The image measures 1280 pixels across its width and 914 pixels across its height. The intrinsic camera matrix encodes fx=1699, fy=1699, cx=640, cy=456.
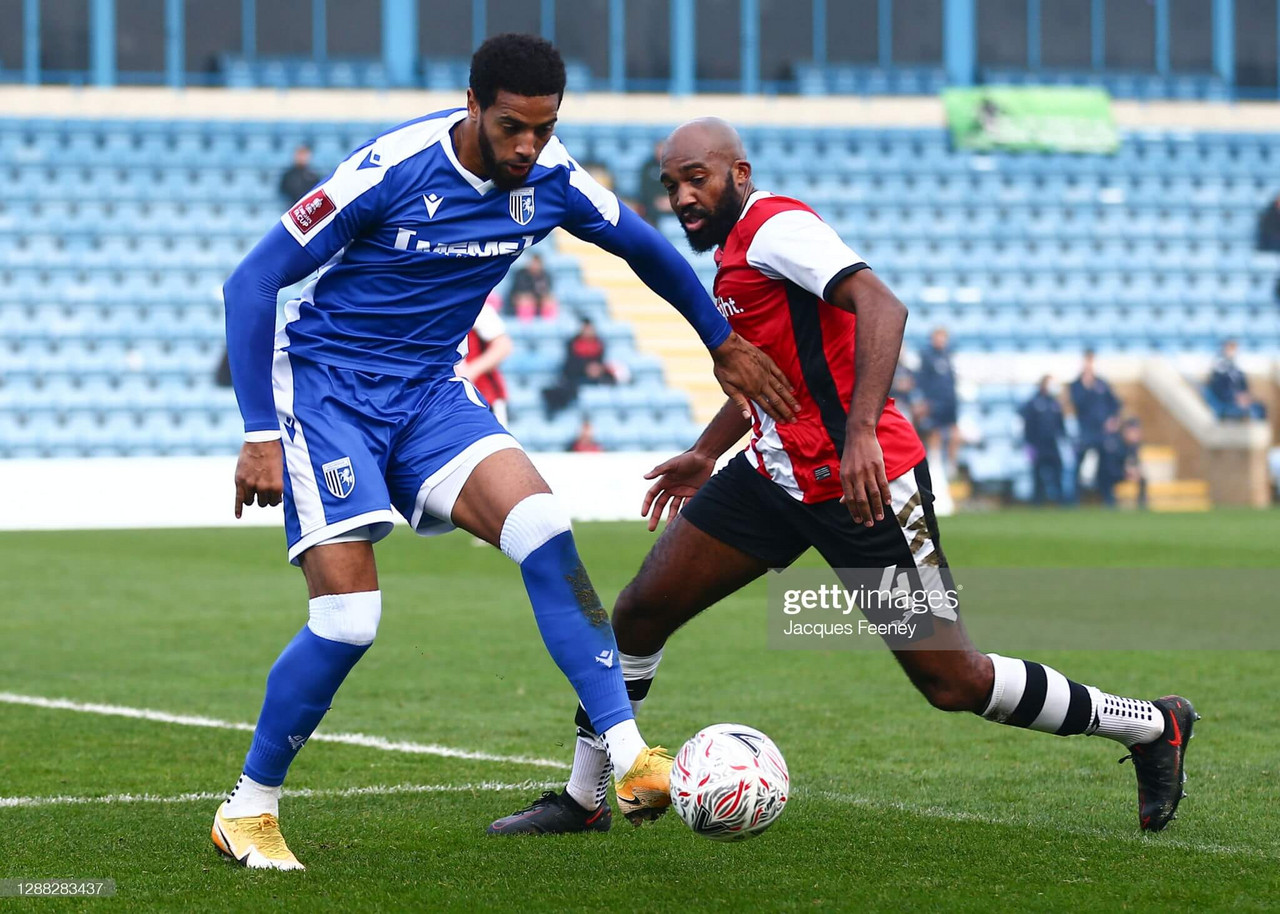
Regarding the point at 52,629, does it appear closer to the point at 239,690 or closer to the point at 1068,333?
the point at 239,690

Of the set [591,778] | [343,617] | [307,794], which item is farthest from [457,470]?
[307,794]

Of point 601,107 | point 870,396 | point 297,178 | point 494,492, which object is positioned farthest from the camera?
point 601,107

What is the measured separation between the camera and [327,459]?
4.35 meters

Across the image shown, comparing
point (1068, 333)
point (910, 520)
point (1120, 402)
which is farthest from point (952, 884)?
point (1068, 333)

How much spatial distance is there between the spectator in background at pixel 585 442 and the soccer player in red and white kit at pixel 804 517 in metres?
15.4

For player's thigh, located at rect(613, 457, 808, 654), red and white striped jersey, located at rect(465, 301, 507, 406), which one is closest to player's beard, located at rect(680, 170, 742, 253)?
player's thigh, located at rect(613, 457, 808, 654)

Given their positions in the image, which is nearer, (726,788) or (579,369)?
(726,788)

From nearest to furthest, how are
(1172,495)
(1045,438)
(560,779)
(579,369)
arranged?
(560,779) → (579,369) → (1045,438) → (1172,495)

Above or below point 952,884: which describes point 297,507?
above

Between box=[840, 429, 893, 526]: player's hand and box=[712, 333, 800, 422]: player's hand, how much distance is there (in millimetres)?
408

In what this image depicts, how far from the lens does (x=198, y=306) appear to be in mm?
22391

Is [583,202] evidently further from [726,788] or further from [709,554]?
[726,788]

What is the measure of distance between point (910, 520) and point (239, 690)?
3993 mm

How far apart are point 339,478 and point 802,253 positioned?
1.34 metres
